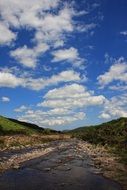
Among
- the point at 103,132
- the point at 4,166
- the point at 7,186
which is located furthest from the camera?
the point at 103,132

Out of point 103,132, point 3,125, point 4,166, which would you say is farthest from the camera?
point 3,125

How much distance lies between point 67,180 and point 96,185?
3265mm

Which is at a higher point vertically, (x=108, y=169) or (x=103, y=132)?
(x=103, y=132)

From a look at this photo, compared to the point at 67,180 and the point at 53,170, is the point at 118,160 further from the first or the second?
the point at 67,180

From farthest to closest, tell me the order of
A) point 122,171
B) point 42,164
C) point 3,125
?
point 3,125 → point 42,164 → point 122,171

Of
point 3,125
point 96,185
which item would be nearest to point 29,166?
point 96,185

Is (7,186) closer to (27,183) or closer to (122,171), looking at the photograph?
(27,183)

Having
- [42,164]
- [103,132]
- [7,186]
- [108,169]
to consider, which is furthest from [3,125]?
[7,186]

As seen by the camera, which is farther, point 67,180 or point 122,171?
point 122,171

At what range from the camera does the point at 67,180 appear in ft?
118

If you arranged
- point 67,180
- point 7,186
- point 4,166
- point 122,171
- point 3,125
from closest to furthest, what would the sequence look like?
1. point 7,186
2. point 67,180
3. point 122,171
4. point 4,166
5. point 3,125

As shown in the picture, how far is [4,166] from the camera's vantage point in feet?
147

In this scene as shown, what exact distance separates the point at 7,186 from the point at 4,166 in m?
12.4

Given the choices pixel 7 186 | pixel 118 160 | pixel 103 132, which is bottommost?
pixel 7 186
